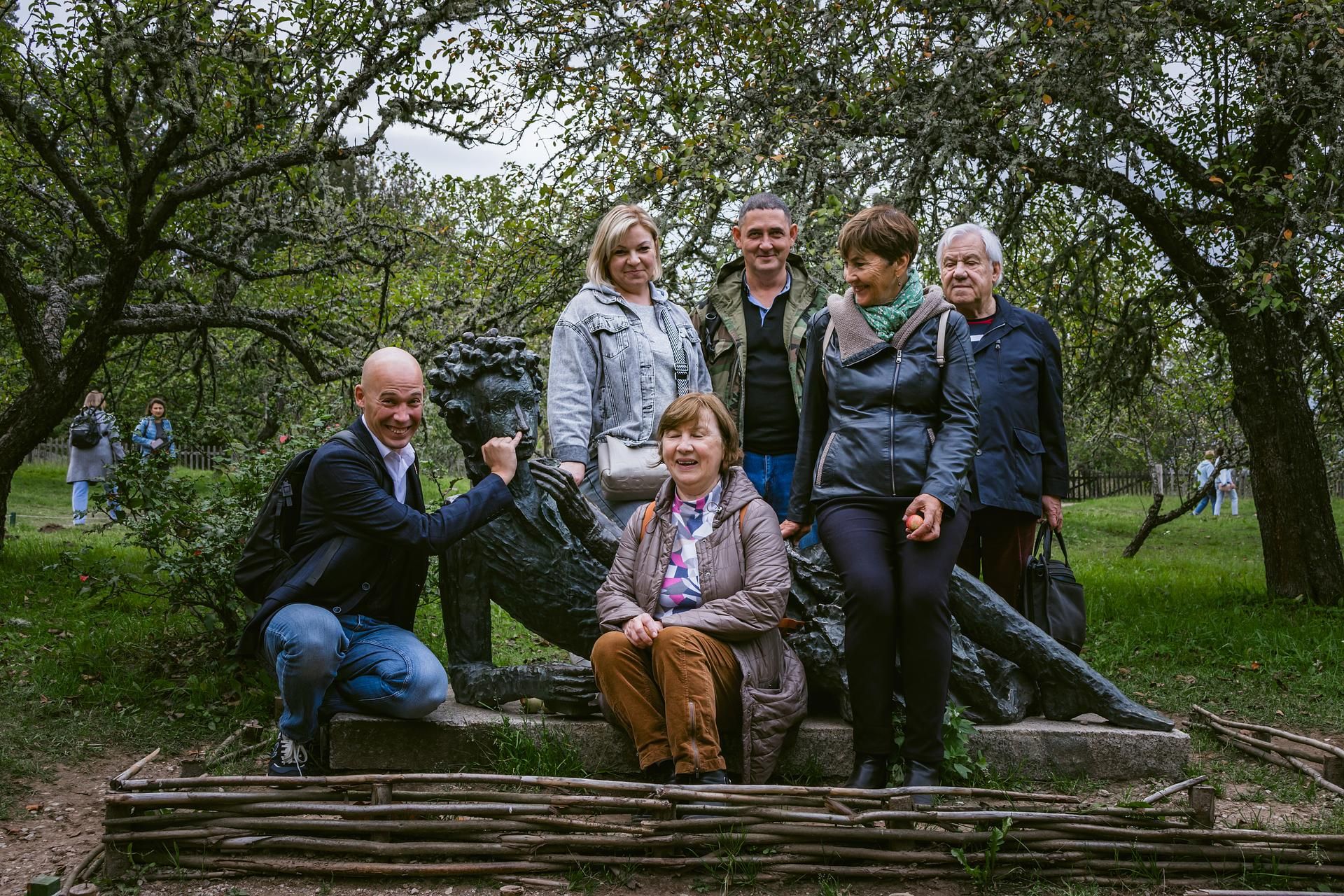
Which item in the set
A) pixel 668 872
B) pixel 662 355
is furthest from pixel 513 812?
pixel 662 355

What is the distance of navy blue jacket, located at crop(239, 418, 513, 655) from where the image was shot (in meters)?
3.53

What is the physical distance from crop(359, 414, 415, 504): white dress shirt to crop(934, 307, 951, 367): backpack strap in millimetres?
1900

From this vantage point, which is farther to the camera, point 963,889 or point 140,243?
point 140,243

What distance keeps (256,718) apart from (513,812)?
8.16 feet

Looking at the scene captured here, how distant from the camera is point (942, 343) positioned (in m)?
3.47

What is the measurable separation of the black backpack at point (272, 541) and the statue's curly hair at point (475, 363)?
0.37 meters

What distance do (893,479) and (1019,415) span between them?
Result: 123 cm

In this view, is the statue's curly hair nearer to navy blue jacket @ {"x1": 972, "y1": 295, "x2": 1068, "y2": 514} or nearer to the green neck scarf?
the green neck scarf

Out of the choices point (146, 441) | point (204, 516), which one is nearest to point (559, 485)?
point (204, 516)

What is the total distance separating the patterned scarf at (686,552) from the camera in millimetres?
3461

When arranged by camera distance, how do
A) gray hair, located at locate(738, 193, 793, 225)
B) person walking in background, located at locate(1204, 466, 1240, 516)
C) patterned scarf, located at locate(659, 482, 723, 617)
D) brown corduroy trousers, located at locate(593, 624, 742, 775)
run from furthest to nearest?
person walking in background, located at locate(1204, 466, 1240, 516), gray hair, located at locate(738, 193, 793, 225), patterned scarf, located at locate(659, 482, 723, 617), brown corduroy trousers, located at locate(593, 624, 742, 775)

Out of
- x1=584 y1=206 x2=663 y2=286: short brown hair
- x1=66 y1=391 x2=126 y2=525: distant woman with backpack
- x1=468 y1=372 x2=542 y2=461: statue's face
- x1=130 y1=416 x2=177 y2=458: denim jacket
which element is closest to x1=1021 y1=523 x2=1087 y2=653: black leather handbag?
x1=584 y1=206 x2=663 y2=286: short brown hair

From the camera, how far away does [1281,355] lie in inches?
297

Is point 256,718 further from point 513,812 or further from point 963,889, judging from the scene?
point 963,889
